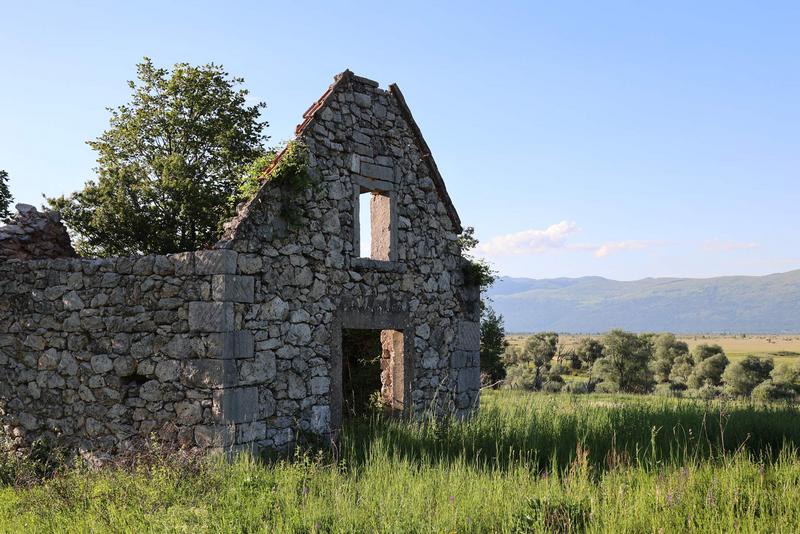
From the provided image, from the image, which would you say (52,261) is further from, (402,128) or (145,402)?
(402,128)

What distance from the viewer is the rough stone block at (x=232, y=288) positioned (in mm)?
9562

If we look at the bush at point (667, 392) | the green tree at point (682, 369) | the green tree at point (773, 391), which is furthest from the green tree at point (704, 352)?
the bush at point (667, 392)

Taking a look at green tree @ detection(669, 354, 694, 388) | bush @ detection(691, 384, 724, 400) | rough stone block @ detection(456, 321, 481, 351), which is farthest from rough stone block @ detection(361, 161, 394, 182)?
green tree @ detection(669, 354, 694, 388)

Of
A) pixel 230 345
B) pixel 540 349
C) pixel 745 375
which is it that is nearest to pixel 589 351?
pixel 540 349

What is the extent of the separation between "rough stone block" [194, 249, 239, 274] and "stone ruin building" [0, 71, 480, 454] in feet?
0.06

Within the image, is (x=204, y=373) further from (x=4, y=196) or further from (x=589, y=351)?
(x=589, y=351)

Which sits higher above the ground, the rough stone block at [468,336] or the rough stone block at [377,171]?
the rough stone block at [377,171]

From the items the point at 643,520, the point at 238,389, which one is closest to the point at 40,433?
the point at 238,389

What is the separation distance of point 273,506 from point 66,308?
5.76 metres

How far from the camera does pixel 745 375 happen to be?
3872cm

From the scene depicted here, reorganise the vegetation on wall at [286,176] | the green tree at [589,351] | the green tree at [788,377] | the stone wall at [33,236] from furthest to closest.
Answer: the green tree at [589,351]
the green tree at [788,377]
the stone wall at [33,236]
the vegetation on wall at [286,176]

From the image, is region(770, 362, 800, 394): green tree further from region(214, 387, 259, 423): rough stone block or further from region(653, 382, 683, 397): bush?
region(214, 387, 259, 423): rough stone block

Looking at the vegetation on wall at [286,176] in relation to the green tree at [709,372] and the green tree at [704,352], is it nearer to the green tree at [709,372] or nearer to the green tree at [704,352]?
the green tree at [709,372]

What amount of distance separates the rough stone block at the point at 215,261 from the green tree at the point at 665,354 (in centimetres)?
3881
